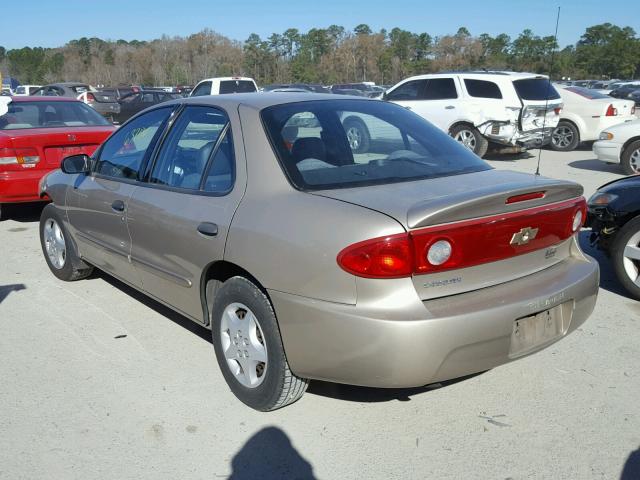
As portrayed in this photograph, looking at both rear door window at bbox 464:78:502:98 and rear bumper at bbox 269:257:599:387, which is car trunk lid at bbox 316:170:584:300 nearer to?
rear bumper at bbox 269:257:599:387

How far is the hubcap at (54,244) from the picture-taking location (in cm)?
548

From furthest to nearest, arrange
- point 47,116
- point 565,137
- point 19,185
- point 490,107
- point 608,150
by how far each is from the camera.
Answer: point 565,137, point 490,107, point 608,150, point 47,116, point 19,185

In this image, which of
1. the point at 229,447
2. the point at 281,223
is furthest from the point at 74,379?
the point at 281,223

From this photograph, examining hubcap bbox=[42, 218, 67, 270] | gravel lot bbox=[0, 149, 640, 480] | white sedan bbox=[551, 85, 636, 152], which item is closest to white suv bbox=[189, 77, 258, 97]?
white sedan bbox=[551, 85, 636, 152]

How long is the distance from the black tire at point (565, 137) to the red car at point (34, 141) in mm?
10508

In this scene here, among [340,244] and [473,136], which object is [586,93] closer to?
[473,136]

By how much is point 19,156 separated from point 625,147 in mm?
9482

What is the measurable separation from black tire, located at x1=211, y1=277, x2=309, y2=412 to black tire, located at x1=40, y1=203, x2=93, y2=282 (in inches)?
94.3

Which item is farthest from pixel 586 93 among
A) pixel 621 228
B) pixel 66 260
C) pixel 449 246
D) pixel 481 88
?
pixel 449 246

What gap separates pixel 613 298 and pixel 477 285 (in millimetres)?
2624

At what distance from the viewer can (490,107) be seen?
12.8 meters

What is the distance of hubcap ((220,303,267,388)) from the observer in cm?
327

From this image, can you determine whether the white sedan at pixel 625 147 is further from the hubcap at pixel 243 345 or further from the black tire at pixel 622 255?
the hubcap at pixel 243 345

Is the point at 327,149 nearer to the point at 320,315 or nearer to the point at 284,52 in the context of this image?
the point at 320,315
